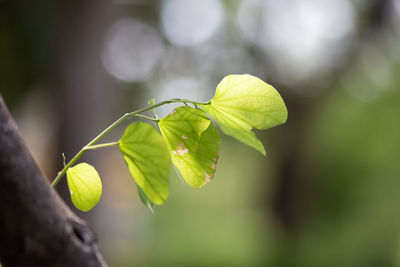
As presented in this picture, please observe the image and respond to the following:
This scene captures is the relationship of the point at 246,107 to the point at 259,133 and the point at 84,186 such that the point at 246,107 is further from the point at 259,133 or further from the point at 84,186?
the point at 259,133

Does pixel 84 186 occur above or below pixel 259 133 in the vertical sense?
above

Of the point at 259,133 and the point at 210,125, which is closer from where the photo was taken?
the point at 210,125

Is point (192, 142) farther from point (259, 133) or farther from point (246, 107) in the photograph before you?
point (259, 133)

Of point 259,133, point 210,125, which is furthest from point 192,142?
point 259,133

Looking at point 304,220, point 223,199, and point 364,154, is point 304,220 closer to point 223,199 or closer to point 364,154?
point 364,154

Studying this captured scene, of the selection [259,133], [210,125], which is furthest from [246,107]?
[259,133]
